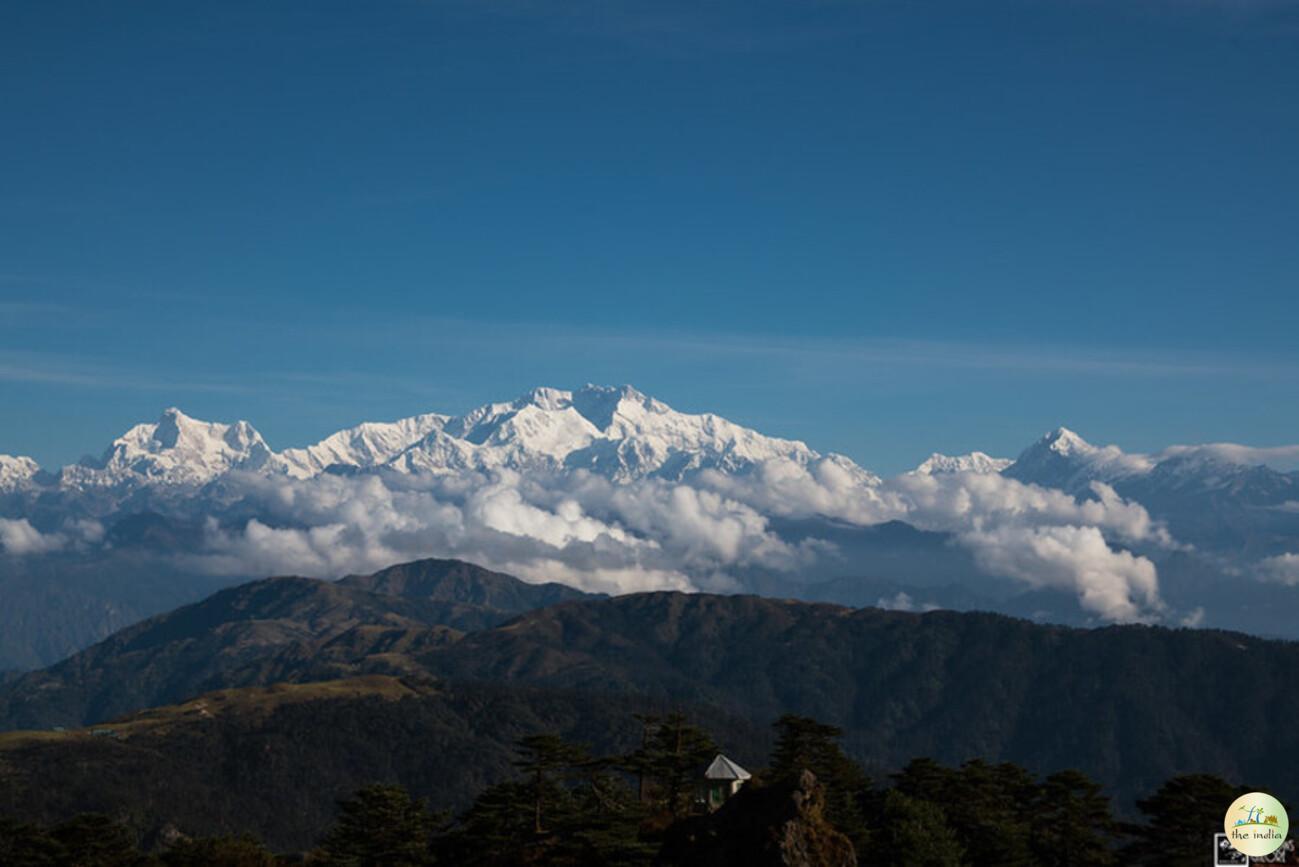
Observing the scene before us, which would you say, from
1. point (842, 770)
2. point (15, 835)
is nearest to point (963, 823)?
point (842, 770)

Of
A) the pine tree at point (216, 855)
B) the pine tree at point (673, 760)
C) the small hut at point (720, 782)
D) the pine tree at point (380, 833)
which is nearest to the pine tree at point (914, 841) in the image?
the small hut at point (720, 782)

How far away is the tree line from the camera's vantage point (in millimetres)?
122875

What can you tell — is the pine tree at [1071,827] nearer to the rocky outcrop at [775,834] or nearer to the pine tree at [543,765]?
the rocky outcrop at [775,834]

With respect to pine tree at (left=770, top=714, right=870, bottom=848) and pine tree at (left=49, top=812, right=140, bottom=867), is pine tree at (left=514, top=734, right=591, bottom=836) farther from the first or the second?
pine tree at (left=49, top=812, right=140, bottom=867)

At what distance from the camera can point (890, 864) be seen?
123250mm

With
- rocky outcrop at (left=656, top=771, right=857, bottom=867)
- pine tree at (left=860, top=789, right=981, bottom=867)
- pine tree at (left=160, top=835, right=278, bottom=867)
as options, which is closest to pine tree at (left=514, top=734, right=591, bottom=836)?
rocky outcrop at (left=656, top=771, right=857, bottom=867)

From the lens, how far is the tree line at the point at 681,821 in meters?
123

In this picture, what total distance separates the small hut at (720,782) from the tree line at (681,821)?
1824 millimetres

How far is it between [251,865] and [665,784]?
47.3 metres

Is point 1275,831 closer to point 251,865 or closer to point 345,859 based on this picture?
point 345,859

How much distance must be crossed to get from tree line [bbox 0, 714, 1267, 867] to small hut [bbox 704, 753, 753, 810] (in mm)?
1824

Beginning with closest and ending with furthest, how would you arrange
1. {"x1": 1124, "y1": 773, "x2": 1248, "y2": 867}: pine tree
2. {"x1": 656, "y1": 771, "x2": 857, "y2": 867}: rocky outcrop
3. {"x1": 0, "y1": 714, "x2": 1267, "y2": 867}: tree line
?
{"x1": 656, "y1": 771, "x2": 857, "y2": 867}: rocky outcrop < {"x1": 0, "y1": 714, "x2": 1267, "y2": 867}: tree line < {"x1": 1124, "y1": 773, "x2": 1248, "y2": 867}: pine tree

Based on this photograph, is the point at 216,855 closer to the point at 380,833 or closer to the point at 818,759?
the point at 380,833

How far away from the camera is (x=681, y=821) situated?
376ft
